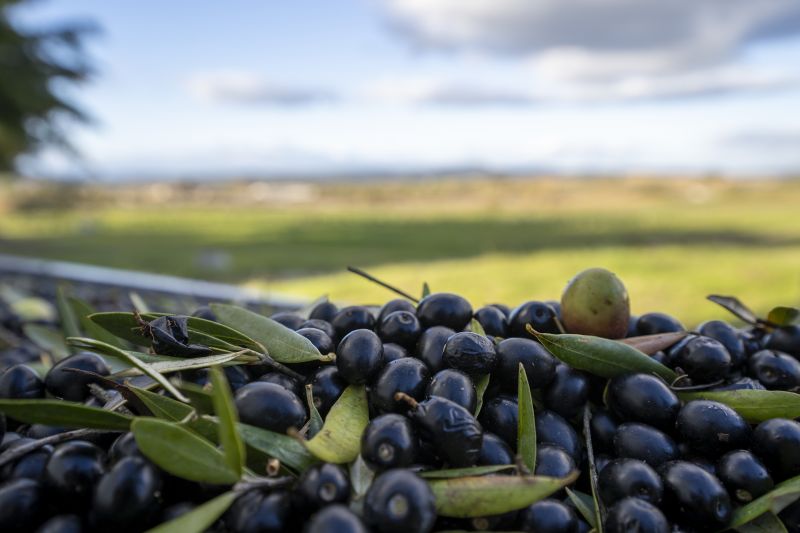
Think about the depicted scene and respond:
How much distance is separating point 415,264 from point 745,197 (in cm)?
2006

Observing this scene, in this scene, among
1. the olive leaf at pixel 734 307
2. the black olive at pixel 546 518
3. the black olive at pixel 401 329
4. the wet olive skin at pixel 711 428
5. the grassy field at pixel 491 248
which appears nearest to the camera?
the black olive at pixel 546 518

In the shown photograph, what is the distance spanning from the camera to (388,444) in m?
0.68

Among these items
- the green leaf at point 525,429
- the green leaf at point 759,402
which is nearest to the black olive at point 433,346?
the green leaf at point 525,429

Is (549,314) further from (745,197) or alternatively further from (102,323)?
(745,197)

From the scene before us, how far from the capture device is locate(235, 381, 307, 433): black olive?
73 cm

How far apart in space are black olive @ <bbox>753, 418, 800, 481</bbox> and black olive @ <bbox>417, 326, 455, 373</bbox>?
40 centimetres

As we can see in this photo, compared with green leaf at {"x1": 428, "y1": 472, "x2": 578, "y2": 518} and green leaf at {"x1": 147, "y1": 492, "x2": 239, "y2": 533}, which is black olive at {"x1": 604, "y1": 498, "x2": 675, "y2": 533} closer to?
green leaf at {"x1": 428, "y1": 472, "x2": 578, "y2": 518}

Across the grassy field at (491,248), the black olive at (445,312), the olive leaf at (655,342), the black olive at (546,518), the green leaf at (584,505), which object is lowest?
the grassy field at (491,248)

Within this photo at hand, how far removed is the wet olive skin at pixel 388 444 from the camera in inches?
26.6

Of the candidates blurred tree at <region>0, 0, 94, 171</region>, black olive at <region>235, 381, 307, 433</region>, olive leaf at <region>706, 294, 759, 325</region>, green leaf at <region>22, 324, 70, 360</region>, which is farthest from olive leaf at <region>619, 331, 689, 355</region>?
blurred tree at <region>0, 0, 94, 171</region>

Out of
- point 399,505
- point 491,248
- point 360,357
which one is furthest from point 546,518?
point 491,248

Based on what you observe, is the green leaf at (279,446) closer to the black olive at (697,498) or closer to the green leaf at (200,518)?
the green leaf at (200,518)

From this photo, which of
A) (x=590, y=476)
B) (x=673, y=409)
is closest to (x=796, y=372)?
(x=673, y=409)

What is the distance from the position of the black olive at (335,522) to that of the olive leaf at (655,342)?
55 centimetres
